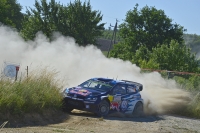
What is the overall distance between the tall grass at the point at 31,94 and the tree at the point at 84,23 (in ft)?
78.3

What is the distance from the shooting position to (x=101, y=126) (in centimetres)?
1430

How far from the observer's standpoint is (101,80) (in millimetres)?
18672

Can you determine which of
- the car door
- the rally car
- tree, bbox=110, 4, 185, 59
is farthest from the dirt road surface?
tree, bbox=110, 4, 185, 59

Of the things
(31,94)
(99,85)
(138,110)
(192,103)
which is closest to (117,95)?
(99,85)

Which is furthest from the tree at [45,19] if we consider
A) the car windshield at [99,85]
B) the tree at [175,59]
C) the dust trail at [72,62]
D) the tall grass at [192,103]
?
the car windshield at [99,85]

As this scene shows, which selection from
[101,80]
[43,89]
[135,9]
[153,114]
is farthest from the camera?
[135,9]

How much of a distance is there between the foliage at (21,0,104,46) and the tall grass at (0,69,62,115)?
23846mm

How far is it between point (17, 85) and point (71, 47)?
13.6 m

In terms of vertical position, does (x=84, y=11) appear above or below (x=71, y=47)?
above

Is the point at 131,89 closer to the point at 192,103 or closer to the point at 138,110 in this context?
the point at 138,110

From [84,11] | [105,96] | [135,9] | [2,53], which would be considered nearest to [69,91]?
[105,96]

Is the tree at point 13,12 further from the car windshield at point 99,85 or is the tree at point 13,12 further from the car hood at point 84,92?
the car hood at point 84,92

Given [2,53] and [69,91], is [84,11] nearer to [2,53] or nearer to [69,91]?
[2,53]

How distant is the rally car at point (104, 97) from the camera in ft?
55.4
